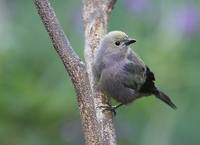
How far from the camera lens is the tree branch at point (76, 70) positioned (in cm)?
139

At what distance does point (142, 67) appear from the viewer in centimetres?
288

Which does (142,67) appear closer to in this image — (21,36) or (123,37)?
(123,37)

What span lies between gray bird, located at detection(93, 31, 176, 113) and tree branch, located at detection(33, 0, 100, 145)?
1311 millimetres

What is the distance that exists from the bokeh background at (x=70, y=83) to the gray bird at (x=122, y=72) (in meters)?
0.37

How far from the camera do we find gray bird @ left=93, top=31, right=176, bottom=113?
279 centimetres

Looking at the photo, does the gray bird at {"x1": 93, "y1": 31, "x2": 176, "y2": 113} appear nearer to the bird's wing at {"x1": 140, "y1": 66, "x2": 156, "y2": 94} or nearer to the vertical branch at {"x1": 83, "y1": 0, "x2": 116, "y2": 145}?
the bird's wing at {"x1": 140, "y1": 66, "x2": 156, "y2": 94}

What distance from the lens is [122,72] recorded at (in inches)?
117

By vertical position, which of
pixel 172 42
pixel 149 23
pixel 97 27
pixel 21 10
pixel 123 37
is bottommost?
pixel 97 27

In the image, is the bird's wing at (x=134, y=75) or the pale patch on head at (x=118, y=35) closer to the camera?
the pale patch on head at (x=118, y=35)

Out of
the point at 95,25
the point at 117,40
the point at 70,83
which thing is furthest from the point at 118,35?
the point at 70,83

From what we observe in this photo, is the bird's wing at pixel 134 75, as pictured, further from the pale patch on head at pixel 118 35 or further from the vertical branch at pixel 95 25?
the vertical branch at pixel 95 25

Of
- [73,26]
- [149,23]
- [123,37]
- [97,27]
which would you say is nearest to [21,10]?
[73,26]

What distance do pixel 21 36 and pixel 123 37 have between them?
1.21m

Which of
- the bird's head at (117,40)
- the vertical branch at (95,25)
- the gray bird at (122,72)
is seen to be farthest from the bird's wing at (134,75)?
the vertical branch at (95,25)
